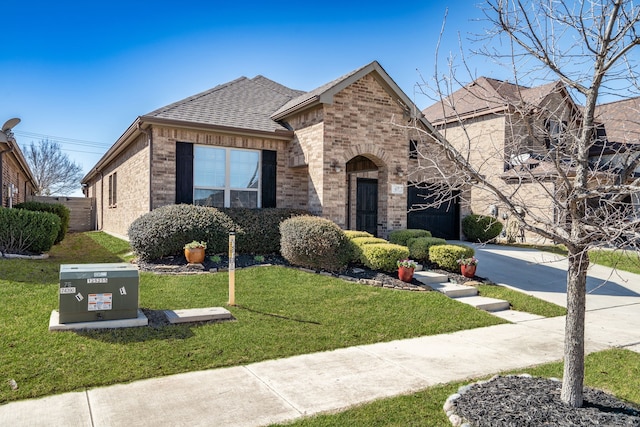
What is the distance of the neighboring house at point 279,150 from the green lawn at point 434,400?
7.15m

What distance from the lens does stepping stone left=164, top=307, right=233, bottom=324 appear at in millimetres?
5953

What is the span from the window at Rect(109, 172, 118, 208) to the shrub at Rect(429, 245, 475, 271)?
1229 centimetres

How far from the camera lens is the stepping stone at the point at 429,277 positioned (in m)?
9.37

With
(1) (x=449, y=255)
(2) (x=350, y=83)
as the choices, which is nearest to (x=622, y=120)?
(1) (x=449, y=255)

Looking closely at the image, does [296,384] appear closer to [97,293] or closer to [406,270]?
[97,293]

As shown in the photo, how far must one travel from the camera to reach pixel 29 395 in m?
3.83

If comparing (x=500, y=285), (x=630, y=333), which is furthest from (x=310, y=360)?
(x=500, y=285)

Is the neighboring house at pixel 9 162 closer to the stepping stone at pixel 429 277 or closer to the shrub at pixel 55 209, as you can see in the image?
the shrub at pixel 55 209

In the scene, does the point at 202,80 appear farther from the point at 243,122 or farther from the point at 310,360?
the point at 310,360

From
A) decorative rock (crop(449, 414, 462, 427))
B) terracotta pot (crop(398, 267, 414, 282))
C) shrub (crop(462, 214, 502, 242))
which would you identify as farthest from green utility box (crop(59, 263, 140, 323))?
shrub (crop(462, 214, 502, 242))

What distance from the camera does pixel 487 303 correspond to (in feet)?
26.7

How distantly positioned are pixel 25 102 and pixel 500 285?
29337 millimetres

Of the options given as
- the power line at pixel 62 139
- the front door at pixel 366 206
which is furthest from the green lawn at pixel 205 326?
the power line at pixel 62 139

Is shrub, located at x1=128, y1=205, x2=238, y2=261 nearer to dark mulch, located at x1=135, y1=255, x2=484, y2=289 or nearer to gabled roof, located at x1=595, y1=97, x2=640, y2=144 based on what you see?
dark mulch, located at x1=135, y1=255, x2=484, y2=289
